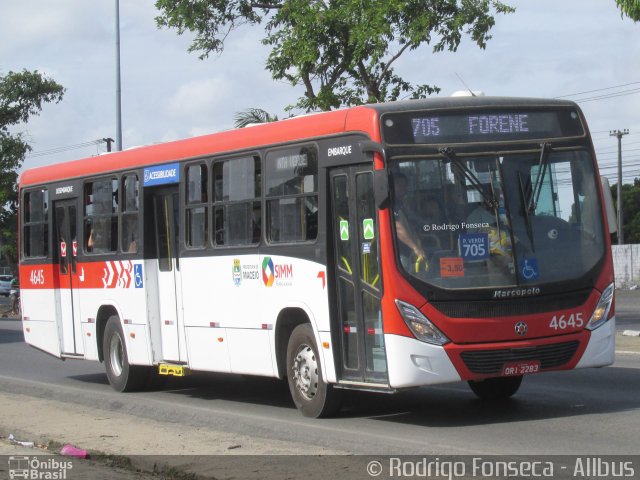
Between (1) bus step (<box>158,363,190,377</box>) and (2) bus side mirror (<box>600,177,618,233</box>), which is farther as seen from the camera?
(1) bus step (<box>158,363,190,377</box>)

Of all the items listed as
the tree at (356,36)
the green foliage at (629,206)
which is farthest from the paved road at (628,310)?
the green foliage at (629,206)

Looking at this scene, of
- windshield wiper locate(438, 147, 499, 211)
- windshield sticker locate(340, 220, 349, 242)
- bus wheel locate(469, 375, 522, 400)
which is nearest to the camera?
windshield wiper locate(438, 147, 499, 211)

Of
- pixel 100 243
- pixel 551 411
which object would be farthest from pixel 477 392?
pixel 100 243

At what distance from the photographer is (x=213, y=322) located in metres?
13.8

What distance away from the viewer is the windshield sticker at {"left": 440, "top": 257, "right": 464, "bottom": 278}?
10742 mm

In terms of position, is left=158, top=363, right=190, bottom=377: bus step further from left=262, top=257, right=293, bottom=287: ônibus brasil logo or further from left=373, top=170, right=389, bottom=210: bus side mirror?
left=373, top=170, right=389, bottom=210: bus side mirror

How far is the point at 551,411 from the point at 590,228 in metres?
1.97

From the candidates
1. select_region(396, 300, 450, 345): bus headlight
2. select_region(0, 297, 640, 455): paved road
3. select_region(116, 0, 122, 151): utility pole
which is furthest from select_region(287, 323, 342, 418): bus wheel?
select_region(116, 0, 122, 151): utility pole

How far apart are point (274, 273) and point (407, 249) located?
7.14 feet

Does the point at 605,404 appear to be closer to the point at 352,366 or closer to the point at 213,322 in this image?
the point at 352,366

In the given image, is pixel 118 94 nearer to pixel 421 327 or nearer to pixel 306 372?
pixel 306 372

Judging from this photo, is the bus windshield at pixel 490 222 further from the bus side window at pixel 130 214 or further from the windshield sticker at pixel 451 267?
the bus side window at pixel 130 214

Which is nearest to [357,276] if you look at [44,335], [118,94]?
[44,335]

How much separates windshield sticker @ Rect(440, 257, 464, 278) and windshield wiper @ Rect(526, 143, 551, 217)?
3.05 feet
